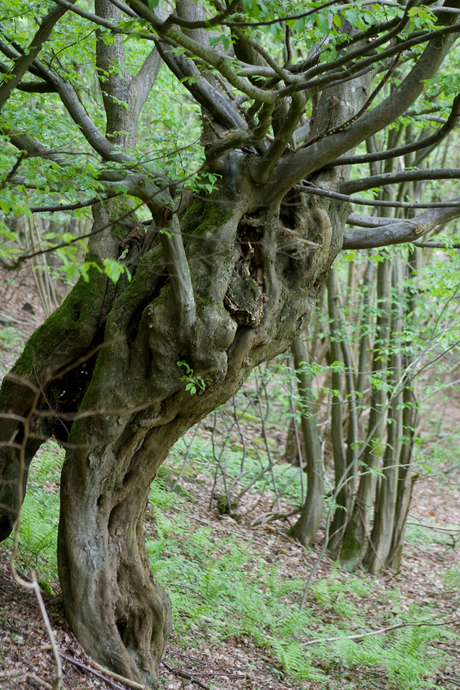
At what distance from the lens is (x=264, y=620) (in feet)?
18.8

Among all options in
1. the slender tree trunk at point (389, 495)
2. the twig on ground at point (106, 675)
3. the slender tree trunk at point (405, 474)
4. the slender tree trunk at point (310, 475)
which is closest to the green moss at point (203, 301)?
the twig on ground at point (106, 675)

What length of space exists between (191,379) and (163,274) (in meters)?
0.79

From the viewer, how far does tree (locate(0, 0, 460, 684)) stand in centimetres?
339

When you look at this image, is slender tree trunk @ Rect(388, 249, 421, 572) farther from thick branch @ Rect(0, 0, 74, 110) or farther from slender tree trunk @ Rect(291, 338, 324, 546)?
thick branch @ Rect(0, 0, 74, 110)

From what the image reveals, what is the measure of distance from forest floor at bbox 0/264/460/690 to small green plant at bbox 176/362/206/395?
5.68 ft

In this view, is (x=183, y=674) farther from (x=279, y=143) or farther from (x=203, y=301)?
(x=279, y=143)

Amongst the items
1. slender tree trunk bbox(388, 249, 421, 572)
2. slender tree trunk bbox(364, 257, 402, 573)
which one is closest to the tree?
slender tree trunk bbox(364, 257, 402, 573)

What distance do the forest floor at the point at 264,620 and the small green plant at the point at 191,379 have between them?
1731 mm

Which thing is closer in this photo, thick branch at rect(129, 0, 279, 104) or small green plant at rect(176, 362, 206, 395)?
thick branch at rect(129, 0, 279, 104)

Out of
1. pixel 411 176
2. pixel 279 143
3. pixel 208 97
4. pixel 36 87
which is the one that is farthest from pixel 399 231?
pixel 36 87

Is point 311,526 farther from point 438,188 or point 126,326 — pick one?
point 438,188

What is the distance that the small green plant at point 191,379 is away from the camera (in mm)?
3464

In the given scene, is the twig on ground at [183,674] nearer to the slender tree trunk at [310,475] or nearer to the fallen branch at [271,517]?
the fallen branch at [271,517]

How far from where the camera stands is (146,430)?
385 centimetres
